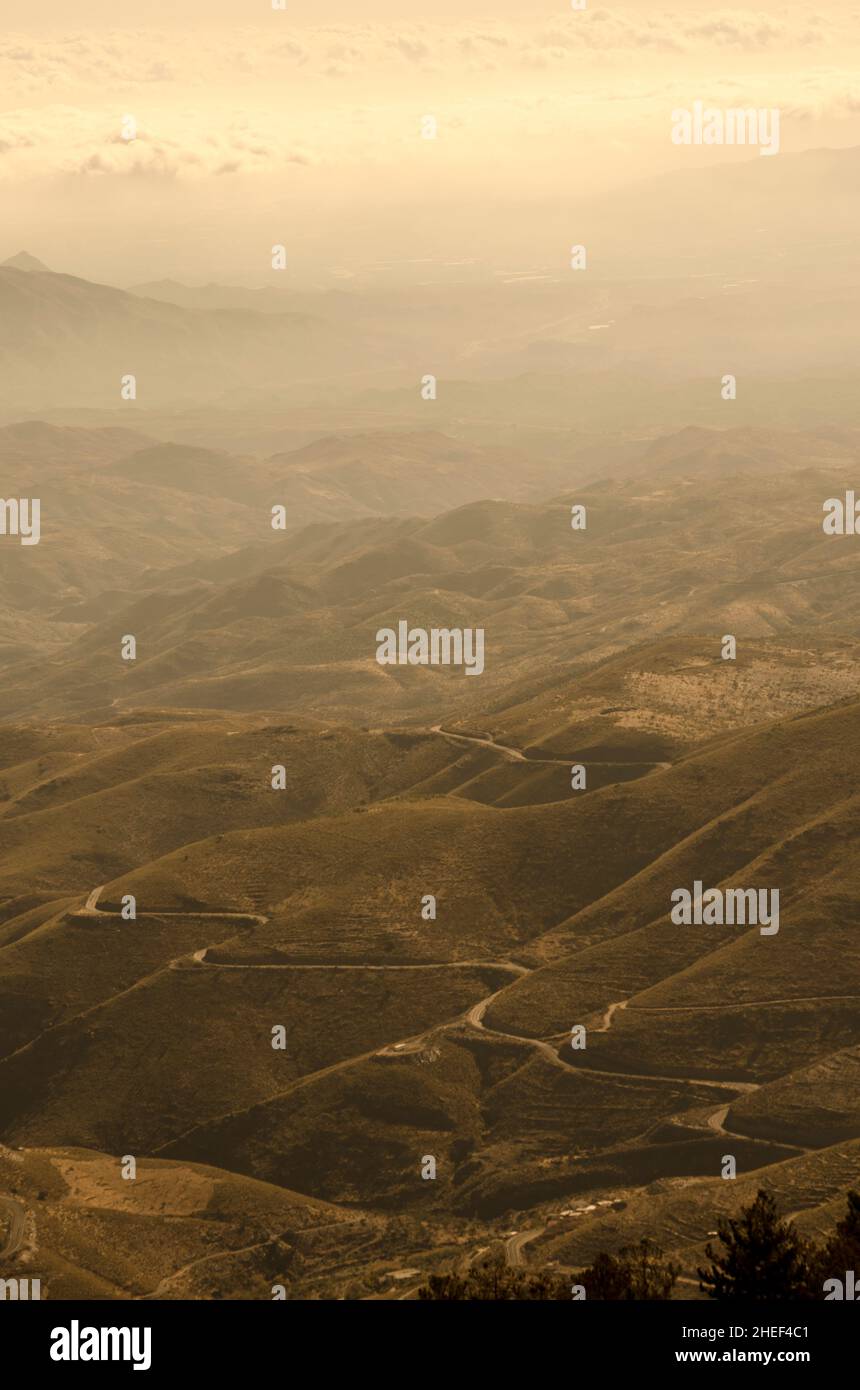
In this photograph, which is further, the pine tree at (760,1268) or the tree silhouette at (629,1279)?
the tree silhouette at (629,1279)

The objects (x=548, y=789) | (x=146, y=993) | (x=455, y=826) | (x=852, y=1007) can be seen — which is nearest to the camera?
(x=852, y=1007)

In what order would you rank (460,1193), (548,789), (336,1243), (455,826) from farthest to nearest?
1. (548,789)
2. (455,826)
3. (460,1193)
4. (336,1243)

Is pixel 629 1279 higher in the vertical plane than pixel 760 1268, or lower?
lower

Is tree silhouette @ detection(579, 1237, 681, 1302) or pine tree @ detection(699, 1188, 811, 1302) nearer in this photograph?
pine tree @ detection(699, 1188, 811, 1302)

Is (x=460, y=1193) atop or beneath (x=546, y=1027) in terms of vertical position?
beneath

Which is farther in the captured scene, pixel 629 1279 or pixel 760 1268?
pixel 629 1279

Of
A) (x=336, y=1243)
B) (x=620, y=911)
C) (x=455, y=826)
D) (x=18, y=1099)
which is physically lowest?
(x=336, y=1243)
